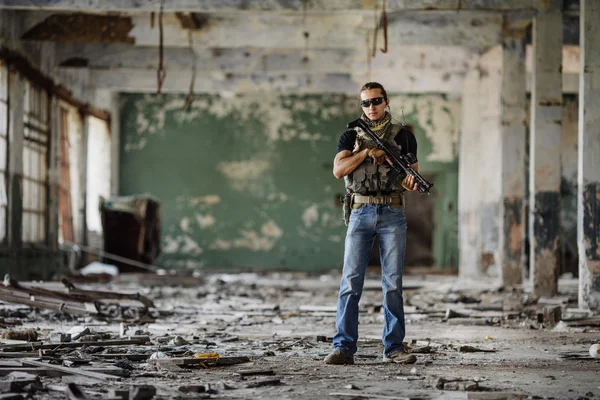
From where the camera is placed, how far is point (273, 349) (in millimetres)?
6883

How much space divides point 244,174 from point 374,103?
19.0 metres

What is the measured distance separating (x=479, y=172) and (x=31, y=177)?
32.6ft

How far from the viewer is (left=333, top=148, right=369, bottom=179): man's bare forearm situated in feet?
19.8

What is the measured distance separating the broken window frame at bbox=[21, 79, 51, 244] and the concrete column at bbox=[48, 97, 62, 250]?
0.11 m

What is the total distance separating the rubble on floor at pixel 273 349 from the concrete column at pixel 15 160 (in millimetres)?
4197

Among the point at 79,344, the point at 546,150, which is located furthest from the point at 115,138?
the point at 79,344

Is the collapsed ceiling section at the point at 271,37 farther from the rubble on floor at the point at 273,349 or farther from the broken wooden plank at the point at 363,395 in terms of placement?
the broken wooden plank at the point at 363,395

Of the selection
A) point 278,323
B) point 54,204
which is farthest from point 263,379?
point 54,204

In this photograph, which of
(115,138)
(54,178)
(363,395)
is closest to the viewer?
(363,395)

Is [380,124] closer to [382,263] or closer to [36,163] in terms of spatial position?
[382,263]

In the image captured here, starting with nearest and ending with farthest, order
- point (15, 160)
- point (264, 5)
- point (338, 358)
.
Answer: point (338, 358) < point (264, 5) < point (15, 160)

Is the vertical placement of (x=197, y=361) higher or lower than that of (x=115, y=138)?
lower

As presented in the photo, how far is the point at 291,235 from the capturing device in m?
25.0

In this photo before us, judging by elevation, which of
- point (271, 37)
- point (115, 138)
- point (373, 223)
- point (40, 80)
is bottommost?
point (373, 223)
